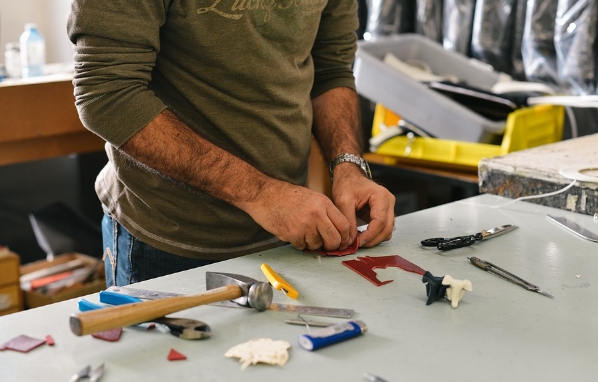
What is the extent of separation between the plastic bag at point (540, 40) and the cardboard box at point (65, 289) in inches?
66.9

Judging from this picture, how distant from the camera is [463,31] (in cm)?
277

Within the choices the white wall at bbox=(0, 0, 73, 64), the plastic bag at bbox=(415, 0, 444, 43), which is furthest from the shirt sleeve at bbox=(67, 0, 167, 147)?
the white wall at bbox=(0, 0, 73, 64)

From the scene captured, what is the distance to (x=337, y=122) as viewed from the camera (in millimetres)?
1486

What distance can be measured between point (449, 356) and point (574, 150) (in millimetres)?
937

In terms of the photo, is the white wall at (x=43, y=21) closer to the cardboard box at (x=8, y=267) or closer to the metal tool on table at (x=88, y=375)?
the cardboard box at (x=8, y=267)

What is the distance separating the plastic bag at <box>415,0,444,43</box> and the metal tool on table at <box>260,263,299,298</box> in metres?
A: 2.06

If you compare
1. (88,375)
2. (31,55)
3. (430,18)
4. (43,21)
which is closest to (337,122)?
(88,375)

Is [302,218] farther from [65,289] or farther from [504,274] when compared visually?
[65,289]

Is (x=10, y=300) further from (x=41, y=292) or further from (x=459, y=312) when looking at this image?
(x=459, y=312)

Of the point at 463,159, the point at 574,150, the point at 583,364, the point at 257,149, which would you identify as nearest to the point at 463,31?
the point at 463,159

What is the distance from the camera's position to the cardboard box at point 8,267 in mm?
2357

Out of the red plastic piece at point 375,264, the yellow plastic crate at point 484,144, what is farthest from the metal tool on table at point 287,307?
the yellow plastic crate at point 484,144

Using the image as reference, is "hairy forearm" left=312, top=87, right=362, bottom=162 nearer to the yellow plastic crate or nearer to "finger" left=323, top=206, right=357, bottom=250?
"finger" left=323, top=206, right=357, bottom=250

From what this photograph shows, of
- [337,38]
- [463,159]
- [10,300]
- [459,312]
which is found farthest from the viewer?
[10,300]
